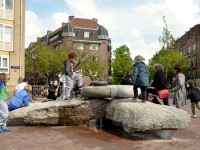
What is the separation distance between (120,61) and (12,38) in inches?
1527

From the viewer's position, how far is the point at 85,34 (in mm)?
74688

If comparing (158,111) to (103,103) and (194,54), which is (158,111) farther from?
(194,54)

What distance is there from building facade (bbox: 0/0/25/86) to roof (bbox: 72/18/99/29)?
42656 mm

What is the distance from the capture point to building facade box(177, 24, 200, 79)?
62656 millimetres

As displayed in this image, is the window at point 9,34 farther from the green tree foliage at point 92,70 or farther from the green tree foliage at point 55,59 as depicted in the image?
the green tree foliage at point 92,70

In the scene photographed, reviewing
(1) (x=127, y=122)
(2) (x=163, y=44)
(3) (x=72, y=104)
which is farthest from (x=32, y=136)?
(2) (x=163, y=44)

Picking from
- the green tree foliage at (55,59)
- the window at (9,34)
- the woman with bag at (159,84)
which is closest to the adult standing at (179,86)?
the woman with bag at (159,84)

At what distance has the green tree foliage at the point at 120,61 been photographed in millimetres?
68375

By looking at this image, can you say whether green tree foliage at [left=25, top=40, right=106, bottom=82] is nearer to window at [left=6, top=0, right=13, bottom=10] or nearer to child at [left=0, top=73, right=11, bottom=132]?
window at [left=6, top=0, right=13, bottom=10]

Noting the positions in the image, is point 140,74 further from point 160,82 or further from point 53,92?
point 53,92

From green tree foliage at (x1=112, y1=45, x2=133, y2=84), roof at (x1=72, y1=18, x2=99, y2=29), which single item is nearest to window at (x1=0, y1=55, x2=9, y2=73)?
green tree foliage at (x1=112, y1=45, x2=133, y2=84)

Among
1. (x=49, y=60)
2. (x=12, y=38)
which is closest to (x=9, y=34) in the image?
(x=12, y=38)

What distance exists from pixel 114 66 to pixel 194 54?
16642mm

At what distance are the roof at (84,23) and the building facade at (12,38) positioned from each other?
4266cm
